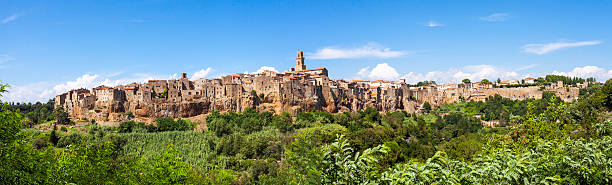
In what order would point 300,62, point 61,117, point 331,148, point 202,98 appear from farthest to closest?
1. point 300,62
2. point 202,98
3. point 61,117
4. point 331,148

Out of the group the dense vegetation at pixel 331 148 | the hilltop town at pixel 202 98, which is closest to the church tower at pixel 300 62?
the hilltop town at pixel 202 98

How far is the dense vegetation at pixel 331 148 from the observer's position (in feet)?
24.1

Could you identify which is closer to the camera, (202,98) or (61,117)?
(61,117)

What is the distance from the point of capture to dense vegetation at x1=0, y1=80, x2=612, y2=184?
7336 mm

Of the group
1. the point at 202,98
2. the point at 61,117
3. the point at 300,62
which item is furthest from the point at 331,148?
the point at 300,62

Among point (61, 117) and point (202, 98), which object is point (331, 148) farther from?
point (61, 117)

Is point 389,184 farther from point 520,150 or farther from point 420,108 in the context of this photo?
point 420,108

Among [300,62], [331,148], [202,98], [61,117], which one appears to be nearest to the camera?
[331,148]

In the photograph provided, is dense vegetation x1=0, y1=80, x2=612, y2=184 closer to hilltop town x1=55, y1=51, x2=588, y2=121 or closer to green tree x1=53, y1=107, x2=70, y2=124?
green tree x1=53, y1=107, x2=70, y2=124

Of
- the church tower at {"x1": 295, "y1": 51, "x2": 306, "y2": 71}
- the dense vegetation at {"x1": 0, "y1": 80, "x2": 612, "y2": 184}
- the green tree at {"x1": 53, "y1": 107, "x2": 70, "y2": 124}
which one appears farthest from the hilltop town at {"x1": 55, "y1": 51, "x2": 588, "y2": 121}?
the church tower at {"x1": 295, "y1": 51, "x2": 306, "y2": 71}

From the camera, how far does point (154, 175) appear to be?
13938mm

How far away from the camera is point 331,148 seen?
784 cm

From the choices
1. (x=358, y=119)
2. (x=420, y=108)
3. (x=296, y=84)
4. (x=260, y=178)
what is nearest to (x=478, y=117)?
(x=420, y=108)

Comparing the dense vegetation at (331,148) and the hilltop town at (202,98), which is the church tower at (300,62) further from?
the dense vegetation at (331,148)
